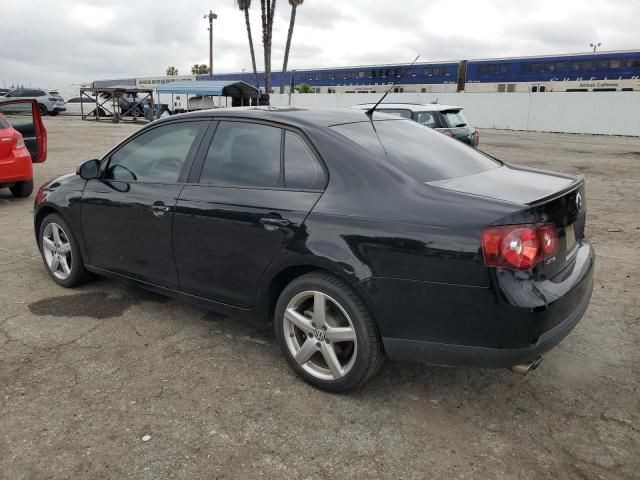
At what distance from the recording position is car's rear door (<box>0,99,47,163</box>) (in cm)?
802

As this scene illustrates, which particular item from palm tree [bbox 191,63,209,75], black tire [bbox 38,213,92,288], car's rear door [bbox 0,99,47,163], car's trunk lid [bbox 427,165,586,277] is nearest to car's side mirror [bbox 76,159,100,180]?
black tire [bbox 38,213,92,288]

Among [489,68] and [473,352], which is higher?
[489,68]

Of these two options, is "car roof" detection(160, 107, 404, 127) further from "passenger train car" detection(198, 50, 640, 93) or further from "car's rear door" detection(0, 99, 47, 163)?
"passenger train car" detection(198, 50, 640, 93)

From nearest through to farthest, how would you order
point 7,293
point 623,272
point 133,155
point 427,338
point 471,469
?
point 471,469 → point 427,338 → point 133,155 → point 7,293 → point 623,272

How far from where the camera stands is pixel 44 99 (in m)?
34.4

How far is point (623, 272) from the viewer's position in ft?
16.3

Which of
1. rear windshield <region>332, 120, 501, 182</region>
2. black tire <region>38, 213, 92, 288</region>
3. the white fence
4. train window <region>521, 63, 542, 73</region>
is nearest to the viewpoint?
rear windshield <region>332, 120, 501, 182</region>

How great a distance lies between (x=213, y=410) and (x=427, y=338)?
116cm

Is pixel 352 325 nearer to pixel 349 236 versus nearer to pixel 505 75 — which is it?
pixel 349 236

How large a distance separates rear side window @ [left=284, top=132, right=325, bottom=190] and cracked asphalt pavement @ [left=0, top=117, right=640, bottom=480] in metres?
1.13

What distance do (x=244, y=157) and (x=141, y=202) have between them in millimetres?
879

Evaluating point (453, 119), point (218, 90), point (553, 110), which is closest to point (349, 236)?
point (453, 119)

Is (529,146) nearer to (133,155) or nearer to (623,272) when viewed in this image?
(623,272)

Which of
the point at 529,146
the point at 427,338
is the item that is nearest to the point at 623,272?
the point at 427,338
